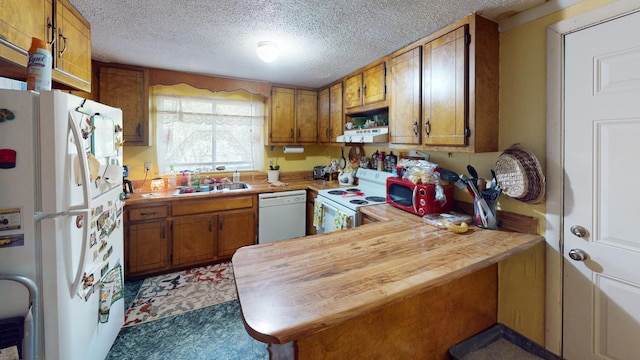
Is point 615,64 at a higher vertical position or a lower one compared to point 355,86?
lower

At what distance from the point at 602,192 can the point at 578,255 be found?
1.14 ft

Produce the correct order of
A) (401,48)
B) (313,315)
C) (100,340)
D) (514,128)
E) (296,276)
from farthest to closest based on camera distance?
(401,48), (514,128), (100,340), (296,276), (313,315)

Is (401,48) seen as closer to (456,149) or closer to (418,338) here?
(456,149)

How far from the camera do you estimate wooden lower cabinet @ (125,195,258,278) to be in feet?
8.79

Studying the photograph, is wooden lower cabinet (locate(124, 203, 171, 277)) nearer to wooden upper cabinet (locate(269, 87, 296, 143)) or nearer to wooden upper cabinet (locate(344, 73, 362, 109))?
wooden upper cabinet (locate(269, 87, 296, 143))

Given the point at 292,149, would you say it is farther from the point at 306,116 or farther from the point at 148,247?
the point at 148,247

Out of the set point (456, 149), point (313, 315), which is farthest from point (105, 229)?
point (456, 149)

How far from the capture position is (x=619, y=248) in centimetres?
128

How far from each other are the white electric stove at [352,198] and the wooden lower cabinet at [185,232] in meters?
0.91

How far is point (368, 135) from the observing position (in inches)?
99.3

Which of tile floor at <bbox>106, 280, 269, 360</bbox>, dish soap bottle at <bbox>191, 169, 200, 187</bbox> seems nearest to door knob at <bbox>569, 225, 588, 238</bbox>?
tile floor at <bbox>106, 280, 269, 360</bbox>

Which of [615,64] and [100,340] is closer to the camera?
[615,64]

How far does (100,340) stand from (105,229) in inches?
25.4

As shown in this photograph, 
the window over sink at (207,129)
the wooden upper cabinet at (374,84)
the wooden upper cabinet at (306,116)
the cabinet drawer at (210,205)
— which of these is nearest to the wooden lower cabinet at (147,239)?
the cabinet drawer at (210,205)
